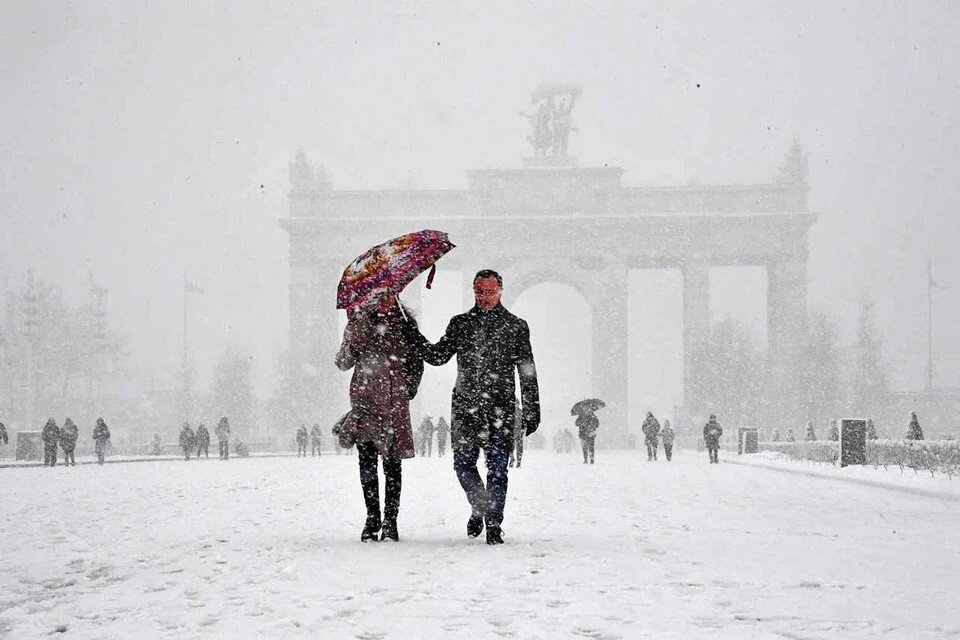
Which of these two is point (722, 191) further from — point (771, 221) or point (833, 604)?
point (833, 604)

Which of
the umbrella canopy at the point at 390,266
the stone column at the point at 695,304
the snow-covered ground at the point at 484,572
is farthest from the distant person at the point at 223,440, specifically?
the stone column at the point at 695,304

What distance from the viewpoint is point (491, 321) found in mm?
7602

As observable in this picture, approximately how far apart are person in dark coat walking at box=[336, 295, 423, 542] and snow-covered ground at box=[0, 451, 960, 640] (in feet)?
1.13

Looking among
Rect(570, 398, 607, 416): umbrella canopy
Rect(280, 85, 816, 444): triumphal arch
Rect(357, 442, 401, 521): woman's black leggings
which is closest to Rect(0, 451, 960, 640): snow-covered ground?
Rect(357, 442, 401, 521): woman's black leggings

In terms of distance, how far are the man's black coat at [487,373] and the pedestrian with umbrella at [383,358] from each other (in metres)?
0.23

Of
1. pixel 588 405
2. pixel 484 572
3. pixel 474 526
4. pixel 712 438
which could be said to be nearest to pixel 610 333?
pixel 712 438

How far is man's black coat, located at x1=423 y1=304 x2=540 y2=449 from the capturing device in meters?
7.48

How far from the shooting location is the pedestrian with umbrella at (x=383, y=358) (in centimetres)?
743

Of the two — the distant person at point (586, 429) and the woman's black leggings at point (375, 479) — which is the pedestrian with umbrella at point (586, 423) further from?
the woman's black leggings at point (375, 479)

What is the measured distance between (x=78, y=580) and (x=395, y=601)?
1.87 metres

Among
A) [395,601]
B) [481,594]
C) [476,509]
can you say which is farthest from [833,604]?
[476,509]

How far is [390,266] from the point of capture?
24.3 ft

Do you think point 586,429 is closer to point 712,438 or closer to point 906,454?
point 712,438

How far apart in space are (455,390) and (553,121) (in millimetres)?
61320
